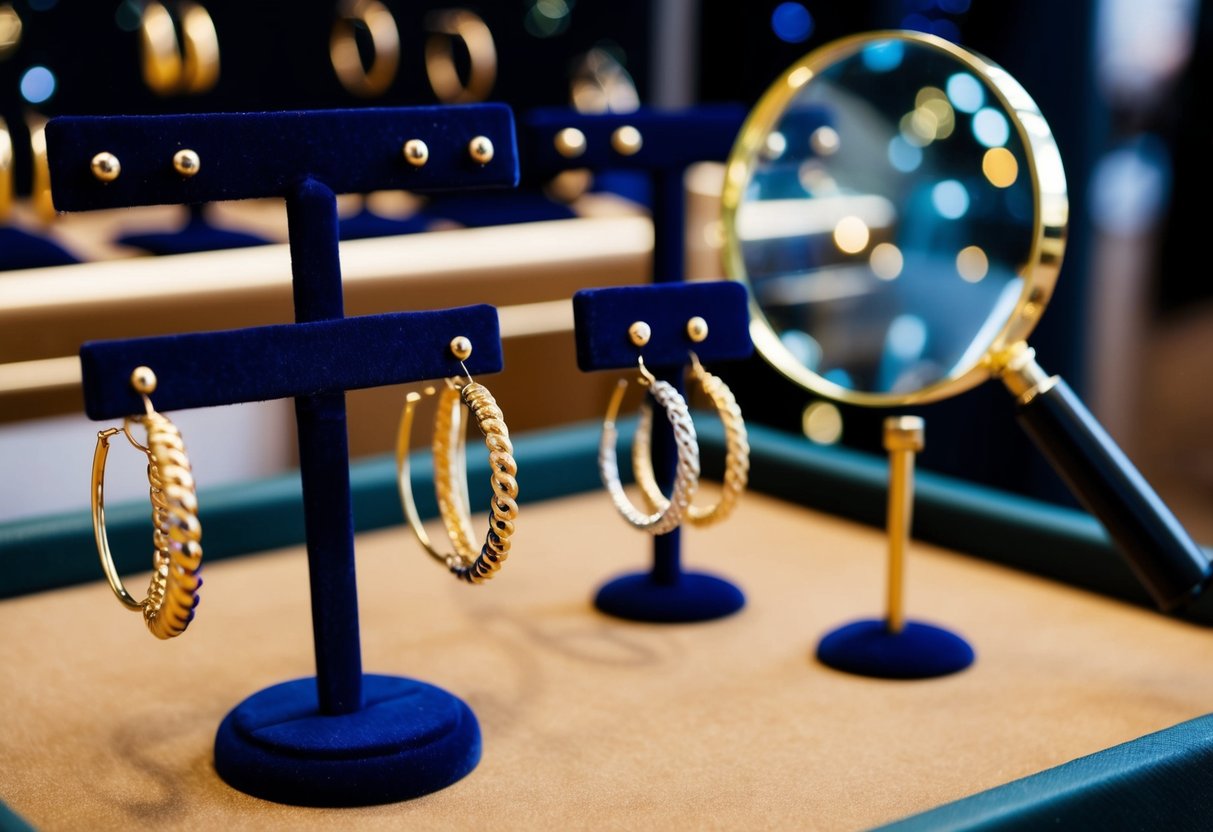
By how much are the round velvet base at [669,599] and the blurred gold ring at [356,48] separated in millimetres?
1026

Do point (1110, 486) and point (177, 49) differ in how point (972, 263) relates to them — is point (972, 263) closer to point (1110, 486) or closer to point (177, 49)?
point (1110, 486)

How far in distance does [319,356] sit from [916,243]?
0.41 meters

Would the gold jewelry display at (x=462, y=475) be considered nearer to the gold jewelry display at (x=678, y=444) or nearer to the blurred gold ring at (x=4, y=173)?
the gold jewelry display at (x=678, y=444)

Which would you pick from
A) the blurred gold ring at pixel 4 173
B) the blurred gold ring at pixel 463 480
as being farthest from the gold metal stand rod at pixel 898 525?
the blurred gold ring at pixel 4 173

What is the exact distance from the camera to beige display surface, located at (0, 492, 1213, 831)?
68cm

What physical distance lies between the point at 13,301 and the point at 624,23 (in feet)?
3.44

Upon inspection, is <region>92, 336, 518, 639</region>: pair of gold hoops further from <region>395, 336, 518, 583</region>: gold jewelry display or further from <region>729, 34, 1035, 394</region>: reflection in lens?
<region>729, 34, 1035, 394</region>: reflection in lens

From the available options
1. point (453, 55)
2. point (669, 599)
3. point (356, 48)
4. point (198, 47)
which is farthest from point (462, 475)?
point (453, 55)

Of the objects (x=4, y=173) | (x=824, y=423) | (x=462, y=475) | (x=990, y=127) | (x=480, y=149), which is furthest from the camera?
(x=824, y=423)

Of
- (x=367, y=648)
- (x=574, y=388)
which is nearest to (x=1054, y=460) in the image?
(x=367, y=648)

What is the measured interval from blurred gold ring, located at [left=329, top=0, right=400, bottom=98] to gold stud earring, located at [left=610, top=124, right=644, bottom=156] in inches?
36.4

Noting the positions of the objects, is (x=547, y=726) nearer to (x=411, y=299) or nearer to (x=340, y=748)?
(x=340, y=748)

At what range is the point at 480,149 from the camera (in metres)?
0.69

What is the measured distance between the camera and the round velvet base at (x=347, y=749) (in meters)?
0.67
